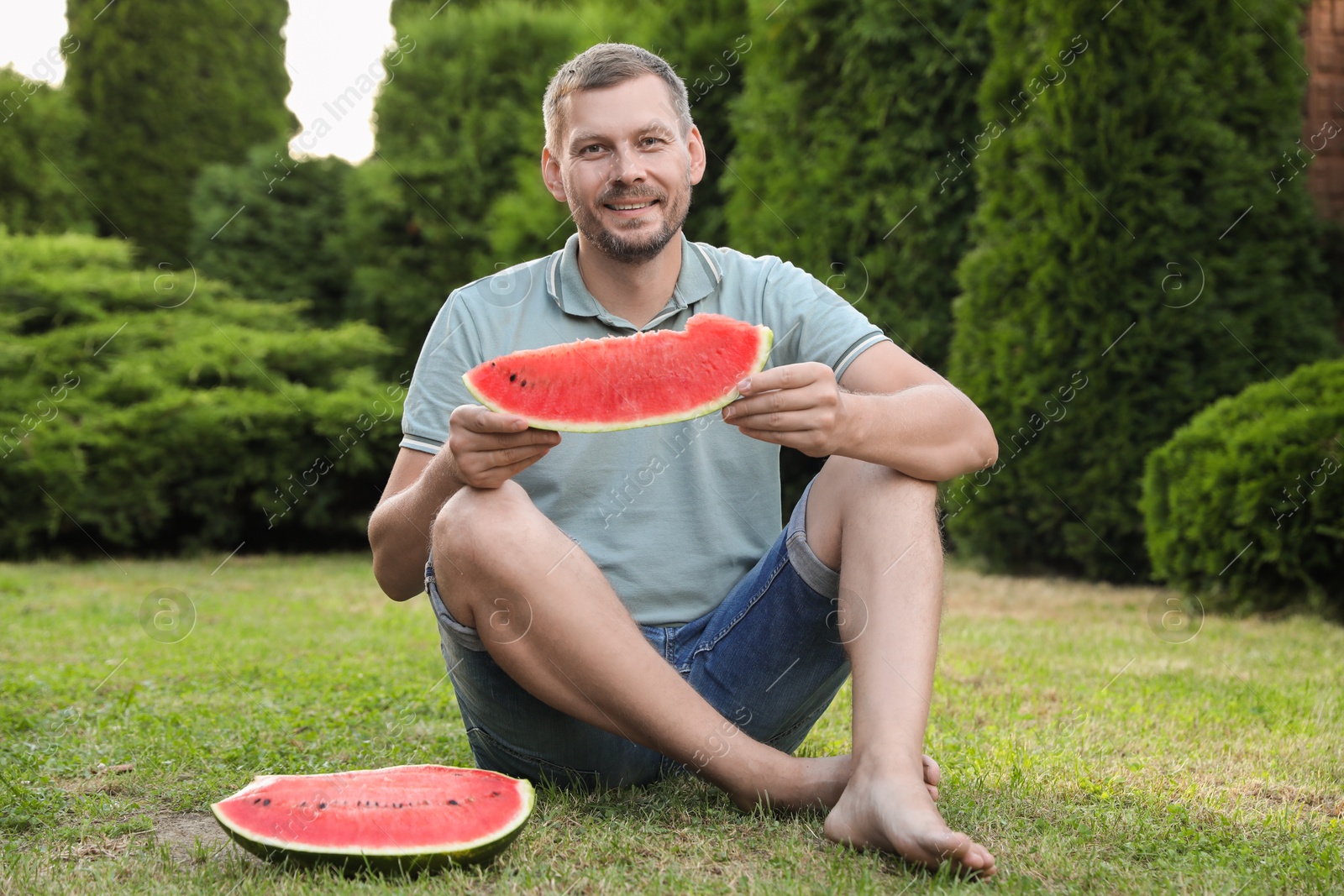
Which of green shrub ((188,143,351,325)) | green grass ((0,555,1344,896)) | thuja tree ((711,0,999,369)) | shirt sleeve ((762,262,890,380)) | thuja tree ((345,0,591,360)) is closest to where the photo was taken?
green grass ((0,555,1344,896))

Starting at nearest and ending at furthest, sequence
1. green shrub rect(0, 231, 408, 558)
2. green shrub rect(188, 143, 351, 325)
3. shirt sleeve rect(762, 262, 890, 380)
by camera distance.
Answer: shirt sleeve rect(762, 262, 890, 380)
green shrub rect(0, 231, 408, 558)
green shrub rect(188, 143, 351, 325)

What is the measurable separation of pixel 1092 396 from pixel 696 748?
4.74 meters

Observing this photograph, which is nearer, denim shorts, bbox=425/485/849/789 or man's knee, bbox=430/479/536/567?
man's knee, bbox=430/479/536/567

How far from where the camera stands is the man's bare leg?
1960mm

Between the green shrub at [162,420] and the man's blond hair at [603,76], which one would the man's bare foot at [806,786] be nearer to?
the man's blond hair at [603,76]

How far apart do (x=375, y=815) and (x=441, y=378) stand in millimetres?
934

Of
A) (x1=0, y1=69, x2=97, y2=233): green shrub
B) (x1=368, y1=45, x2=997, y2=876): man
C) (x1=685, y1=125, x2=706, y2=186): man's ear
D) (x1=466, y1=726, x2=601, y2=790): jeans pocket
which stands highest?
(x1=0, y1=69, x2=97, y2=233): green shrub

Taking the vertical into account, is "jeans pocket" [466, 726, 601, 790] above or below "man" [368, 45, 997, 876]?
below

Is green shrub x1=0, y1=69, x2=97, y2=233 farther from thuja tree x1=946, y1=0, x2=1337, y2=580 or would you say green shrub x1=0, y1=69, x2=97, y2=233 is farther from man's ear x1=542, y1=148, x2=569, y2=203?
man's ear x1=542, y1=148, x2=569, y2=203

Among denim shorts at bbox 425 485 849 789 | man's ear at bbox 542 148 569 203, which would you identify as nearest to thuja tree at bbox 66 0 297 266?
man's ear at bbox 542 148 569 203

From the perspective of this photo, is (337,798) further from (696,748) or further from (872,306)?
(872,306)

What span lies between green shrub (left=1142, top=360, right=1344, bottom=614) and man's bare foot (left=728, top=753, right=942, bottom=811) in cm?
367

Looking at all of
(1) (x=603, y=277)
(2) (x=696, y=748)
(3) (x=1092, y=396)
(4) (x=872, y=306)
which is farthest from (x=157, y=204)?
(2) (x=696, y=748)

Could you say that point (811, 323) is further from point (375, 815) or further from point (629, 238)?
point (375, 815)
